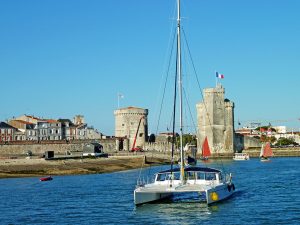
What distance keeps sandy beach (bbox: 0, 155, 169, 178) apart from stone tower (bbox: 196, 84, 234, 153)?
3390 cm

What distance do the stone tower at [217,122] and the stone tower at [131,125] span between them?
36.3ft

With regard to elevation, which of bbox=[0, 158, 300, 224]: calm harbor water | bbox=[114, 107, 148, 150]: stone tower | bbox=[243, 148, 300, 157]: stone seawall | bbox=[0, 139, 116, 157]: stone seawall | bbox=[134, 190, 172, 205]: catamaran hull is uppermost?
bbox=[114, 107, 148, 150]: stone tower

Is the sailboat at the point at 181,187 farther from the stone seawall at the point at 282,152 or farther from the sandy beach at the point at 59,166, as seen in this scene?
the stone seawall at the point at 282,152

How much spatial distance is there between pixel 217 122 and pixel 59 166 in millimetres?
53742

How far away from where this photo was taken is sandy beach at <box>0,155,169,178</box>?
60.4 metres

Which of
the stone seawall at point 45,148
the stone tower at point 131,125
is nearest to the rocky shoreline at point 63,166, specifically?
the stone seawall at point 45,148

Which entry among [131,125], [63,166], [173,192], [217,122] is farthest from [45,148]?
[173,192]

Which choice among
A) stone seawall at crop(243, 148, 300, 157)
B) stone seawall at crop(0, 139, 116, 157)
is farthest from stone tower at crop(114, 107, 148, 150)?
stone seawall at crop(243, 148, 300, 157)

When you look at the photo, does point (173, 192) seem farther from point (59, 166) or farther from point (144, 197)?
point (59, 166)

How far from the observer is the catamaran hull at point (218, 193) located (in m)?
31.2

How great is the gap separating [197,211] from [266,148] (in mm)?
74046

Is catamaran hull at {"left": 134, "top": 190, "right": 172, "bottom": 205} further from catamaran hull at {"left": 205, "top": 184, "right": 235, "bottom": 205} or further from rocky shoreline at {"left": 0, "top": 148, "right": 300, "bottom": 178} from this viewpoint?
rocky shoreline at {"left": 0, "top": 148, "right": 300, "bottom": 178}

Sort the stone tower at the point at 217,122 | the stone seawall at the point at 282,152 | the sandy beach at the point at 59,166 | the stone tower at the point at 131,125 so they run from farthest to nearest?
the stone seawall at the point at 282,152, the stone tower at the point at 217,122, the stone tower at the point at 131,125, the sandy beach at the point at 59,166

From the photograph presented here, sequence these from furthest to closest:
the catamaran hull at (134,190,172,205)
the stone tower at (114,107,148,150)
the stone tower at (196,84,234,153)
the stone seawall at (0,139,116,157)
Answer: the stone tower at (196,84,234,153), the stone tower at (114,107,148,150), the stone seawall at (0,139,116,157), the catamaran hull at (134,190,172,205)
